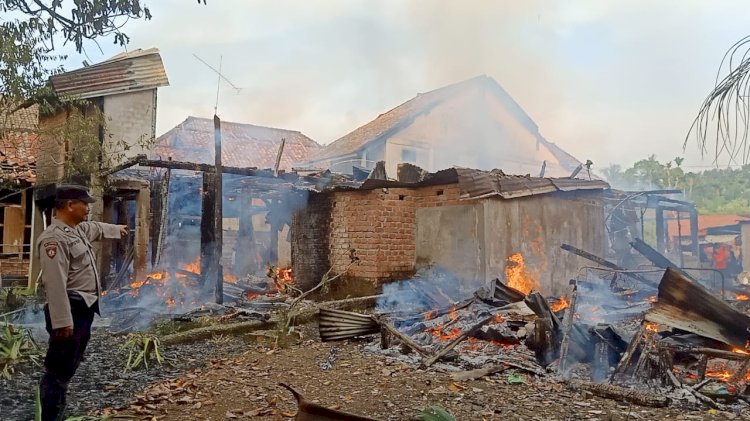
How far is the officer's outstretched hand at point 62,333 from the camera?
407 cm

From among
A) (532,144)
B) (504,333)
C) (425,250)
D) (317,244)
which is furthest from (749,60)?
(532,144)

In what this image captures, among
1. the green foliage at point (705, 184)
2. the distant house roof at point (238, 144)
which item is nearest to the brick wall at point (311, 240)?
the distant house roof at point (238, 144)

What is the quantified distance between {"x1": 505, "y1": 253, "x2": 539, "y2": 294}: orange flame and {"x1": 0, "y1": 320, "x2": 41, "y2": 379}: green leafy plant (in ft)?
27.3

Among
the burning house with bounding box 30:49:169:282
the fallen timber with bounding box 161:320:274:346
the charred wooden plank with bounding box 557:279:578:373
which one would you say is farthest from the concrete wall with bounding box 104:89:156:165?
the charred wooden plank with bounding box 557:279:578:373

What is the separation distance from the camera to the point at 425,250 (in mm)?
11711

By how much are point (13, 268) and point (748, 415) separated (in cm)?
1819

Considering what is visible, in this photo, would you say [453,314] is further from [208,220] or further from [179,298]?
[179,298]

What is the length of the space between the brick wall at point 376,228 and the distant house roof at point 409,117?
11118 millimetres

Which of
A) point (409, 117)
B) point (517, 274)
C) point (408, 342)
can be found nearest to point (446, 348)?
point (408, 342)

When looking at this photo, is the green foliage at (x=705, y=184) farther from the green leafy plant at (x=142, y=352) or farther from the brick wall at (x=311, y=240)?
the green leafy plant at (x=142, y=352)

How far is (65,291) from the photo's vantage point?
4152 mm

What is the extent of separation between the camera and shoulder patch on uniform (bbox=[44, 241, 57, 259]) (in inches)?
164

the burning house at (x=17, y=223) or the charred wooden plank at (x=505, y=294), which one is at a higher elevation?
the burning house at (x=17, y=223)

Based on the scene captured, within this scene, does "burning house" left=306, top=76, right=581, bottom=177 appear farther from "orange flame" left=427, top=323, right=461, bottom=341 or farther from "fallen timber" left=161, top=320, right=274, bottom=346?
"orange flame" left=427, top=323, right=461, bottom=341
